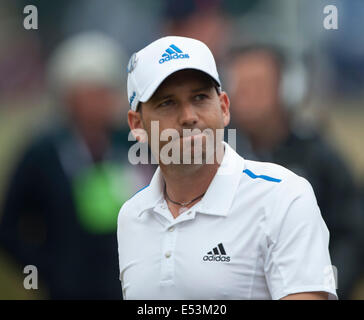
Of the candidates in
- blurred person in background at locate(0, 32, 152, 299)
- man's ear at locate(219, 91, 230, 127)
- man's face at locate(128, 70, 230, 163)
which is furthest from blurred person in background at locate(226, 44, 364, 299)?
man's face at locate(128, 70, 230, 163)

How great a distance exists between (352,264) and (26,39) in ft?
8.71

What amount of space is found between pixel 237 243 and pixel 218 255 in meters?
0.07

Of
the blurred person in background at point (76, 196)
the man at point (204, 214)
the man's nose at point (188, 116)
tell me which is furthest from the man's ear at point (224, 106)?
the blurred person in background at point (76, 196)

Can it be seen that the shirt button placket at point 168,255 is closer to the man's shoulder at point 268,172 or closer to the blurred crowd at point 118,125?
the man's shoulder at point 268,172

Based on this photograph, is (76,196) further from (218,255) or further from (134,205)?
(218,255)

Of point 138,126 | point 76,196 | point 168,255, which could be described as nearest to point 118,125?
point 76,196

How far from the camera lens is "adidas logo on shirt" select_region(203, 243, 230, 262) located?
1966 mm

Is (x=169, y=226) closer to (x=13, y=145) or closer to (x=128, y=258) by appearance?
(x=128, y=258)

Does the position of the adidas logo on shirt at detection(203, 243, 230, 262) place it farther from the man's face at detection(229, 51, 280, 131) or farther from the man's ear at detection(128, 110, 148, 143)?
the man's face at detection(229, 51, 280, 131)

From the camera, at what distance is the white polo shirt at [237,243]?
188cm

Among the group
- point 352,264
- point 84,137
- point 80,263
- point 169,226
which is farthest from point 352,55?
point 169,226

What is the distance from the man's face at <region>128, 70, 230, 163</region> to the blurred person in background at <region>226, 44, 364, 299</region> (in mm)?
1180
